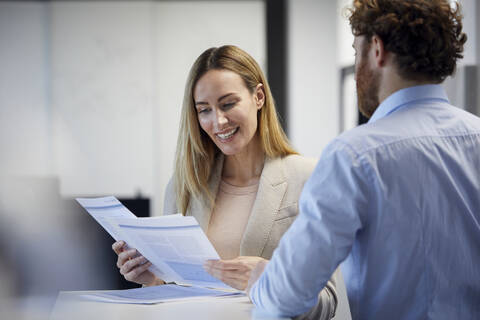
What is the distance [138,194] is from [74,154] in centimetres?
68

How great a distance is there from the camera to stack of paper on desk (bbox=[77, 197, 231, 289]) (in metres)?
1.12

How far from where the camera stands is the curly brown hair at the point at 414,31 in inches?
39.5

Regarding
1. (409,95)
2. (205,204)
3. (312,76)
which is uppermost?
(312,76)

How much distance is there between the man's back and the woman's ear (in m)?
0.68

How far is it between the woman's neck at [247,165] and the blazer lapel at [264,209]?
3.1 inches

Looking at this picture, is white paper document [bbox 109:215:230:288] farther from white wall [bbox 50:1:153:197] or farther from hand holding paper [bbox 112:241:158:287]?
white wall [bbox 50:1:153:197]

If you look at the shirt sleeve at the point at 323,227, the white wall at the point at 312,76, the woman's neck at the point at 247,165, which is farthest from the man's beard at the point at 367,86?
the white wall at the point at 312,76

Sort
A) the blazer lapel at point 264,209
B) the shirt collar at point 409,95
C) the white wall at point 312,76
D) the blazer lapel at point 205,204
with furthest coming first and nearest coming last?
the white wall at point 312,76
the blazer lapel at point 205,204
the blazer lapel at point 264,209
the shirt collar at point 409,95

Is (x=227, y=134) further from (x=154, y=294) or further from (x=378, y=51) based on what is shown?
(x=378, y=51)

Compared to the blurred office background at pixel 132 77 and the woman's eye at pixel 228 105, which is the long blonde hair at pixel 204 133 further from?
the blurred office background at pixel 132 77

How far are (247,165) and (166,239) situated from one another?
1.87 feet

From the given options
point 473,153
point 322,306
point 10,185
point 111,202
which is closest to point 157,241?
point 111,202

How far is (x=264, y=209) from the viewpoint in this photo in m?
1.53

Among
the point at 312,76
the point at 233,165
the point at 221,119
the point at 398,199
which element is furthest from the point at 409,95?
the point at 312,76
